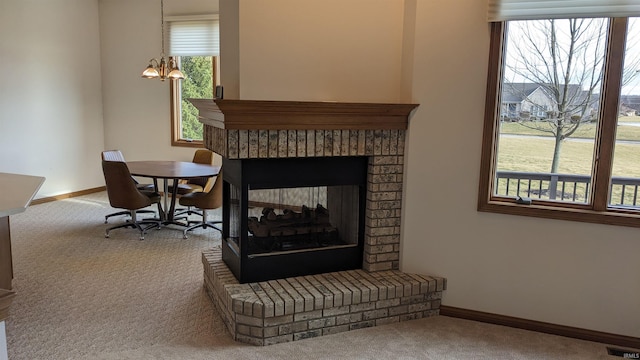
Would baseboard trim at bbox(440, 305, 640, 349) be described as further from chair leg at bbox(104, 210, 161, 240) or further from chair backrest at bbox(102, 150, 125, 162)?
chair backrest at bbox(102, 150, 125, 162)

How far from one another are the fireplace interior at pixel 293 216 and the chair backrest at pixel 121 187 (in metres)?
1.76

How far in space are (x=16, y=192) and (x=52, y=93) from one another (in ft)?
14.7

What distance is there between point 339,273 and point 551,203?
4.66 feet

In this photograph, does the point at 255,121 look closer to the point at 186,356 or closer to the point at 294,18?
the point at 294,18

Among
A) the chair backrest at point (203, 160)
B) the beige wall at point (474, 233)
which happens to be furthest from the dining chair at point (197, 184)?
the beige wall at point (474, 233)

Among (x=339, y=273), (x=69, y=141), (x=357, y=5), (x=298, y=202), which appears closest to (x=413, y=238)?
(x=339, y=273)

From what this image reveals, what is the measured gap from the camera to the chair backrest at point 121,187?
4727 millimetres

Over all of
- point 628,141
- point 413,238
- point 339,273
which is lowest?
point 339,273

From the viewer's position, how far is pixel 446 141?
10.1 ft

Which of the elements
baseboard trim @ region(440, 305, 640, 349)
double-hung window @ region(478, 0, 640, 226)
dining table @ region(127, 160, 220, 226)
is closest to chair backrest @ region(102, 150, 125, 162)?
dining table @ region(127, 160, 220, 226)

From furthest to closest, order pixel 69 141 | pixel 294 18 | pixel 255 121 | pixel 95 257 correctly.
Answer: pixel 69 141 < pixel 95 257 < pixel 294 18 < pixel 255 121

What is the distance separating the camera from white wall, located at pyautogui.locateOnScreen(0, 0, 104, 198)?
5.90 m

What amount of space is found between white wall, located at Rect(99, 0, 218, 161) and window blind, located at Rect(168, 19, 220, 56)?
0.24m

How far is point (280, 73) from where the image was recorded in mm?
3096
